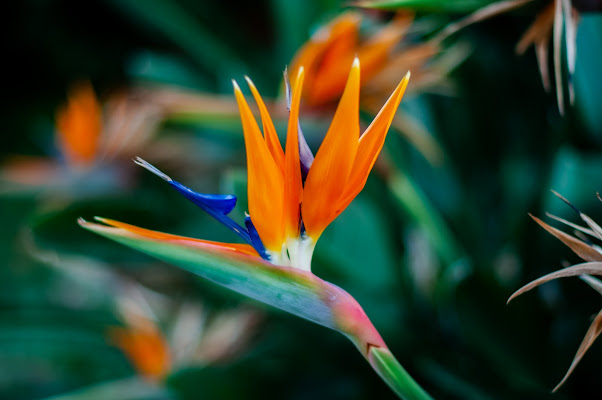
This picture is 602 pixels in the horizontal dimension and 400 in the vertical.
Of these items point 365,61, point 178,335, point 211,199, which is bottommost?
point 178,335

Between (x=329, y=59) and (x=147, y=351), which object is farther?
(x=147, y=351)

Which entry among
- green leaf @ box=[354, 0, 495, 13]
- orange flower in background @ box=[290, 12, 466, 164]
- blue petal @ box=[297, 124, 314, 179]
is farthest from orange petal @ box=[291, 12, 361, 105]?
blue petal @ box=[297, 124, 314, 179]

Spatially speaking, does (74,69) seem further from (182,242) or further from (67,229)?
(182,242)

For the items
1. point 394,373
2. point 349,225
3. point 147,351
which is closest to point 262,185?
point 394,373

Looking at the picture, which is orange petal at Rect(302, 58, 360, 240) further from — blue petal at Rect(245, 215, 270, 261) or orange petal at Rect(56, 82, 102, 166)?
orange petal at Rect(56, 82, 102, 166)

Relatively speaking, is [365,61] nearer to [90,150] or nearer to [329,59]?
[329,59]

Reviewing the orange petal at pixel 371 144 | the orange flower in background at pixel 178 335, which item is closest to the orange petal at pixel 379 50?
the orange petal at pixel 371 144

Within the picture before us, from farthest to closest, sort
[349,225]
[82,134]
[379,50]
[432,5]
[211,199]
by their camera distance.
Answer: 1. [82,134]
2. [349,225]
3. [379,50]
4. [432,5]
5. [211,199]

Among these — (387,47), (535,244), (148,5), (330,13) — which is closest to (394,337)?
(535,244)
